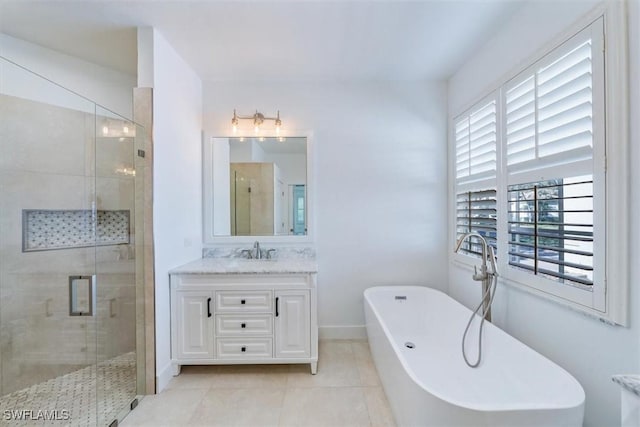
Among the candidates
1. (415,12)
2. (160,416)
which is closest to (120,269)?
(160,416)

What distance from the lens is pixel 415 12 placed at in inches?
69.3

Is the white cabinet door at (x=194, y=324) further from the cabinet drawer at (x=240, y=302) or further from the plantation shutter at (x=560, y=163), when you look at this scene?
the plantation shutter at (x=560, y=163)

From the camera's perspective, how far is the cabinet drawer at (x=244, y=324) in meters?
2.11

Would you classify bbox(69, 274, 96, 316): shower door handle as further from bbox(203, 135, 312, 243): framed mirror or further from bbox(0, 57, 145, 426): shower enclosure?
bbox(203, 135, 312, 243): framed mirror

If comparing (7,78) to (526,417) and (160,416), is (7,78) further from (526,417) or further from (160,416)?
(526,417)

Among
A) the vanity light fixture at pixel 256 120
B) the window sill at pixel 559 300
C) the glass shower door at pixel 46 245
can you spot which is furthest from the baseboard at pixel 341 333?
the vanity light fixture at pixel 256 120

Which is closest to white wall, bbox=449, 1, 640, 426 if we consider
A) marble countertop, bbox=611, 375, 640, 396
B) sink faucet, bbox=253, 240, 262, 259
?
marble countertop, bbox=611, 375, 640, 396

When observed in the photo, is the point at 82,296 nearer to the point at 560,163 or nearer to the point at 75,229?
the point at 75,229

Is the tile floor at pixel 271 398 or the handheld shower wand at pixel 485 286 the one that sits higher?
the handheld shower wand at pixel 485 286

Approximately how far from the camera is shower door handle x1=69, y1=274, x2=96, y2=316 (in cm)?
175

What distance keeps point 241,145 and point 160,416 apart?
228cm

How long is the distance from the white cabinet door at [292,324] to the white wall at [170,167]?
87cm

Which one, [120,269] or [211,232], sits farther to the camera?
[211,232]

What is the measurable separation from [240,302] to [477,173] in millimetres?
2234
